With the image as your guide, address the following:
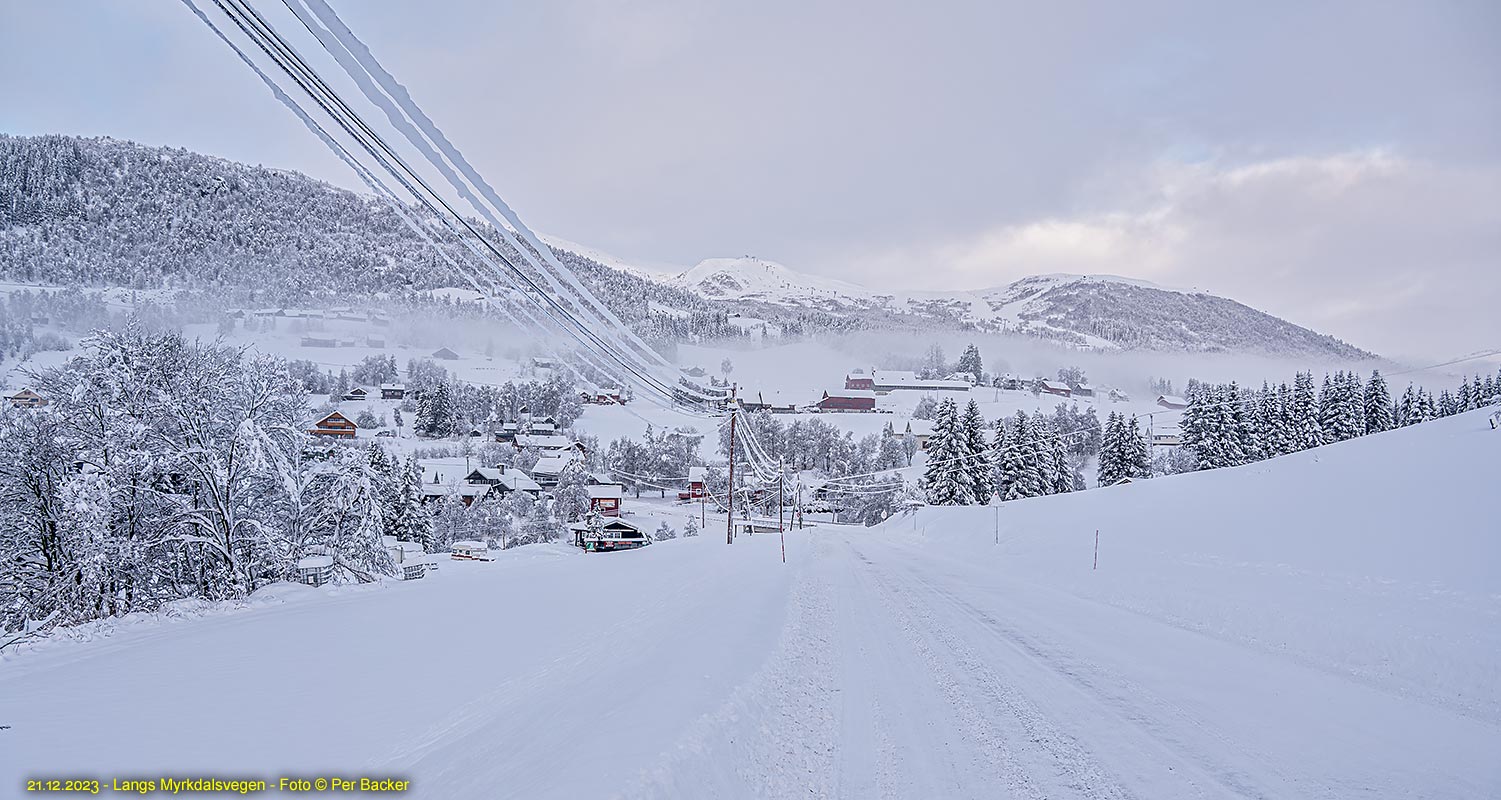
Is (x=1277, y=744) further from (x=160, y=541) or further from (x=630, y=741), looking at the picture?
(x=160, y=541)

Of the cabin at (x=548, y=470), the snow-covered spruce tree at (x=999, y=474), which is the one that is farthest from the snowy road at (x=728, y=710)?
the cabin at (x=548, y=470)

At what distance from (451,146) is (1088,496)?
33.7 m

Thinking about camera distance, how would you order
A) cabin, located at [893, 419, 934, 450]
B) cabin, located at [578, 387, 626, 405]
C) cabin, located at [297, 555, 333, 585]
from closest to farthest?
cabin, located at [297, 555, 333, 585], cabin, located at [578, 387, 626, 405], cabin, located at [893, 419, 934, 450]

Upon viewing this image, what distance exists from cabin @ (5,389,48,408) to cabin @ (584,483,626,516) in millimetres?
56071

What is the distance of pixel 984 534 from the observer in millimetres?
30406

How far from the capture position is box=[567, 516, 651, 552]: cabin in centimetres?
4066

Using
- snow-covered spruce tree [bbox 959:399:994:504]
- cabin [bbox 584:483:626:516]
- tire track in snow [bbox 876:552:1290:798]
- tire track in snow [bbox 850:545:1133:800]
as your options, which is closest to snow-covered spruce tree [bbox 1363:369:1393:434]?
snow-covered spruce tree [bbox 959:399:994:504]

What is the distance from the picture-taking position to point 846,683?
7328mm

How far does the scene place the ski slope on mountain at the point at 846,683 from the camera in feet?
15.9

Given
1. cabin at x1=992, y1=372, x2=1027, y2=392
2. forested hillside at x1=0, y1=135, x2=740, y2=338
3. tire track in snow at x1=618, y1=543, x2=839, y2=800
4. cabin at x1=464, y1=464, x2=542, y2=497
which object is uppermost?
forested hillside at x1=0, y1=135, x2=740, y2=338

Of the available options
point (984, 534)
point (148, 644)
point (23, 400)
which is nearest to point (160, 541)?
point (23, 400)

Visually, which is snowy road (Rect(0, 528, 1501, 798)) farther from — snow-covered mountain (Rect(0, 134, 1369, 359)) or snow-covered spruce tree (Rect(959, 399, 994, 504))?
snow-covered mountain (Rect(0, 134, 1369, 359))

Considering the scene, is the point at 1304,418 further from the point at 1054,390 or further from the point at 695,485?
the point at 1054,390

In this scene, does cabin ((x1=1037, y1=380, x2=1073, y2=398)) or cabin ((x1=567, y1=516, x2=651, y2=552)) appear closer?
cabin ((x1=567, y1=516, x2=651, y2=552))
